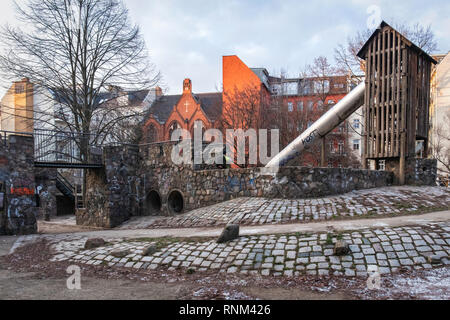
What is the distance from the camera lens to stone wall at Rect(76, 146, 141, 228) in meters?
13.8

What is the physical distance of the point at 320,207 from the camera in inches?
386

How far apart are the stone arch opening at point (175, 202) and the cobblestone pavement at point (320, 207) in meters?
2.01

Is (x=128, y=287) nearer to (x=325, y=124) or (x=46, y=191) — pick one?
(x=325, y=124)

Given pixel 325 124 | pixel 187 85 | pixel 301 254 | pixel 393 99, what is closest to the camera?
pixel 301 254

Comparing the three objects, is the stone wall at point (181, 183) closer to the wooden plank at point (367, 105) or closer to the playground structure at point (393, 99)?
the playground structure at point (393, 99)

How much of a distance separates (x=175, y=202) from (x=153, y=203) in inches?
44.8

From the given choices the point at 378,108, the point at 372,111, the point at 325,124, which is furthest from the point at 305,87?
the point at 378,108

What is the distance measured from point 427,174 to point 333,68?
12.8 meters

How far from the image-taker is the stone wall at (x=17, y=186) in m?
11.1

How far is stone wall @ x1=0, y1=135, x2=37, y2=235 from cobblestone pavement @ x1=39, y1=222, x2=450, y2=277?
15.6ft

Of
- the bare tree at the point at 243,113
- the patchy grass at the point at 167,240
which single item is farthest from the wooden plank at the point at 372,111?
the patchy grass at the point at 167,240
